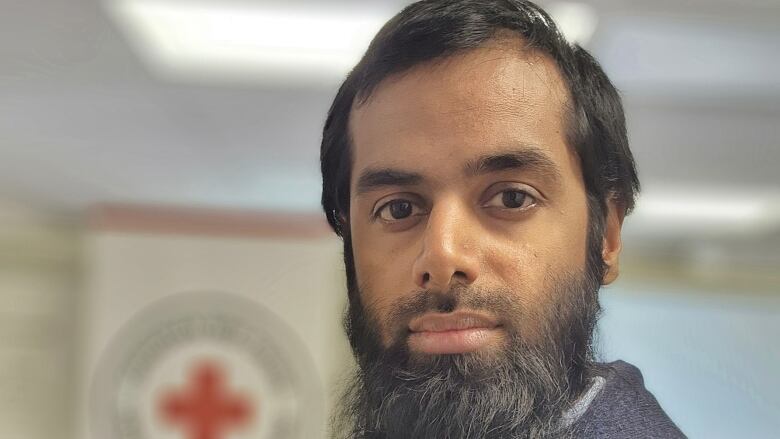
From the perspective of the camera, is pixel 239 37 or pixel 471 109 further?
pixel 239 37

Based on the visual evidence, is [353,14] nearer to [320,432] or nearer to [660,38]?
[660,38]

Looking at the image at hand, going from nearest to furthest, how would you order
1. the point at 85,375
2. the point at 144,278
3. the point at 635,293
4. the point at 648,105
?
the point at 635,293 → the point at 648,105 → the point at 144,278 → the point at 85,375

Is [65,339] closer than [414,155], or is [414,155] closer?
[414,155]

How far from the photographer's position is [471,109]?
38 cm

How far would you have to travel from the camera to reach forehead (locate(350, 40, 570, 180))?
1.22 ft

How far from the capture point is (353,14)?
42.1 inches

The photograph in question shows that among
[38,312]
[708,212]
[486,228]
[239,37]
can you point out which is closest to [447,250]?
[486,228]

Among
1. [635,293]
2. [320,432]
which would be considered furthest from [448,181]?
[635,293]

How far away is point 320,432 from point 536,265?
0.23 m

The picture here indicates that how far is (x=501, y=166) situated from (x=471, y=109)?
0.10 ft

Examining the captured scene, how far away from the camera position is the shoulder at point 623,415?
370 millimetres

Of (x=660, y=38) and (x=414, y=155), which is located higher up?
(x=660, y=38)

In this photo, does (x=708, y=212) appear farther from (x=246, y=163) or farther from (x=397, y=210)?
(x=397, y=210)

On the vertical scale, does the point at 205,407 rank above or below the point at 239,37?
below
